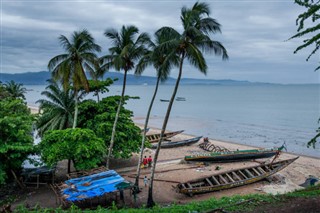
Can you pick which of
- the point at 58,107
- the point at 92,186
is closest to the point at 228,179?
the point at 92,186

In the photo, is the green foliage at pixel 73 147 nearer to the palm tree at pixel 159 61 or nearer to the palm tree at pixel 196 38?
the palm tree at pixel 159 61

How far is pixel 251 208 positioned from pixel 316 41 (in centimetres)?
672

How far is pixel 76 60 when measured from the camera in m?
20.5

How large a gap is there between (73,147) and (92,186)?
3.57 metres

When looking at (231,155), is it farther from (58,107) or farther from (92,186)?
(92,186)

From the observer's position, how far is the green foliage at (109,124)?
73.9 ft

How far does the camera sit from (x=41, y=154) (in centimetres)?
1825

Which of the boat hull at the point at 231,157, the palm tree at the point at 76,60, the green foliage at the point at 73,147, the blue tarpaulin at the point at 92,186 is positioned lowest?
the boat hull at the point at 231,157

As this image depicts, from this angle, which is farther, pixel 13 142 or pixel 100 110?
pixel 100 110

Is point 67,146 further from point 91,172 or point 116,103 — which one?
point 116,103

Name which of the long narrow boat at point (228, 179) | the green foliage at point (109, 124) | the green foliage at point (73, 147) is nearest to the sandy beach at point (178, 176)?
the long narrow boat at point (228, 179)

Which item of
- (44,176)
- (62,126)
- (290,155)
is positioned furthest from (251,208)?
(290,155)

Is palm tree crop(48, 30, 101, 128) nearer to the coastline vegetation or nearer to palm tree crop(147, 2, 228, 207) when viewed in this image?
the coastline vegetation

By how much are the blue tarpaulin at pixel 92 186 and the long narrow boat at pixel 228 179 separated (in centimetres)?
495
